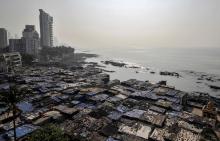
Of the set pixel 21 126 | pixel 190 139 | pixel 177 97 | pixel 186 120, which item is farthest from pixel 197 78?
pixel 21 126

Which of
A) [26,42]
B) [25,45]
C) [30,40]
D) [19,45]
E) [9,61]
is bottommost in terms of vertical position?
[9,61]

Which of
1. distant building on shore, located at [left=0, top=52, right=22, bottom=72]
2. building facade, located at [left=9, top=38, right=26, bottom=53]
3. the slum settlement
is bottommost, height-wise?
the slum settlement

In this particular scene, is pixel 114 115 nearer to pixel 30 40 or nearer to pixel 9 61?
pixel 9 61

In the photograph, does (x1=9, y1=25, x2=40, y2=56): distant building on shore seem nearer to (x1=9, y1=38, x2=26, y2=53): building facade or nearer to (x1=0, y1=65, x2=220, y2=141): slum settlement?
(x1=9, y1=38, x2=26, y2=53): building facade

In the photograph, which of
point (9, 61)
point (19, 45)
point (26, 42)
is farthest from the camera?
point (26, 42)

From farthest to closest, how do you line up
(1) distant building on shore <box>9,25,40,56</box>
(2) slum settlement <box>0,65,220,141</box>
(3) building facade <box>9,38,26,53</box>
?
(3) building facade <box>9,38,26,53</box>, (1) distant building on shore <box>9,25,40,56</box>, (2) slum settlement <box>0,65,220,141</box>

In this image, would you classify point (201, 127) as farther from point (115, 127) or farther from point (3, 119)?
point (3, 119)

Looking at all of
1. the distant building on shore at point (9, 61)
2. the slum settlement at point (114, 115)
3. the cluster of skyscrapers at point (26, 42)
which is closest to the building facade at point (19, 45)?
the cluster of skyscrapers at point (26, 42)

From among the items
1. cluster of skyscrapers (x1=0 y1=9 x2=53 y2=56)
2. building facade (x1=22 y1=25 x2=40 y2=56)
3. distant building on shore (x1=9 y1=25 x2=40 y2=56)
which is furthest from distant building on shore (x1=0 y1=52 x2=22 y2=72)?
building facade (x1=22 y1=25 x2=40 y2=56)

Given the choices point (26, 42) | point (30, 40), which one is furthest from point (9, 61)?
point (30, 40)
